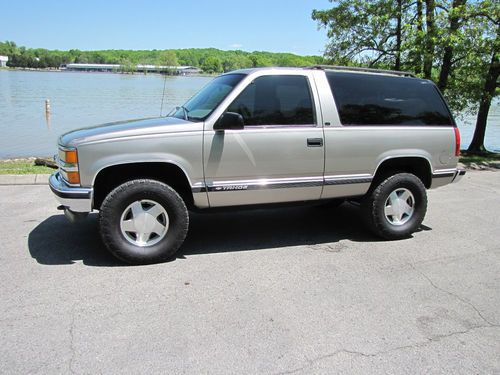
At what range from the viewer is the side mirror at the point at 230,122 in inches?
170

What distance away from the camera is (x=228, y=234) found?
5.46m

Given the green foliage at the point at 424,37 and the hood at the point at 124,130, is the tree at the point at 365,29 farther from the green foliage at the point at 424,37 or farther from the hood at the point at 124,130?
the hood at the point at 124,130

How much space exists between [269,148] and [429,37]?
352 inches

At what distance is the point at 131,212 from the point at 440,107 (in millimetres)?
3909

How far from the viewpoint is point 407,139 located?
5266mm

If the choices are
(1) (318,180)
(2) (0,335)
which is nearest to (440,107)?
(1) (318,180)

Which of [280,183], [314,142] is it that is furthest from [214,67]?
[280,183]

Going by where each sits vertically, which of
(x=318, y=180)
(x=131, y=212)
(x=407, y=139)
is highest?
(x=407, y=139)

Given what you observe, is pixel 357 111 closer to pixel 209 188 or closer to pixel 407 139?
pixel 407 139

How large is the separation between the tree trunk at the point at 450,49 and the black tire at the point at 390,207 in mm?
7476

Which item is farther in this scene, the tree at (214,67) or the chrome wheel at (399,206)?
the tree at (214,67)

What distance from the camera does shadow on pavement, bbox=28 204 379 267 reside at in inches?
185

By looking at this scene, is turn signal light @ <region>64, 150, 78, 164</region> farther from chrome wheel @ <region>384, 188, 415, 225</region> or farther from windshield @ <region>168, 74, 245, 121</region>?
chrome wheel @ <region>384, 188, 415, 225</region>

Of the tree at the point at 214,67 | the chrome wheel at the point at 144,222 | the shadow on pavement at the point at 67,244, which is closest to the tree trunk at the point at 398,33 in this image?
the shadow on pavement at the point at 67,244
